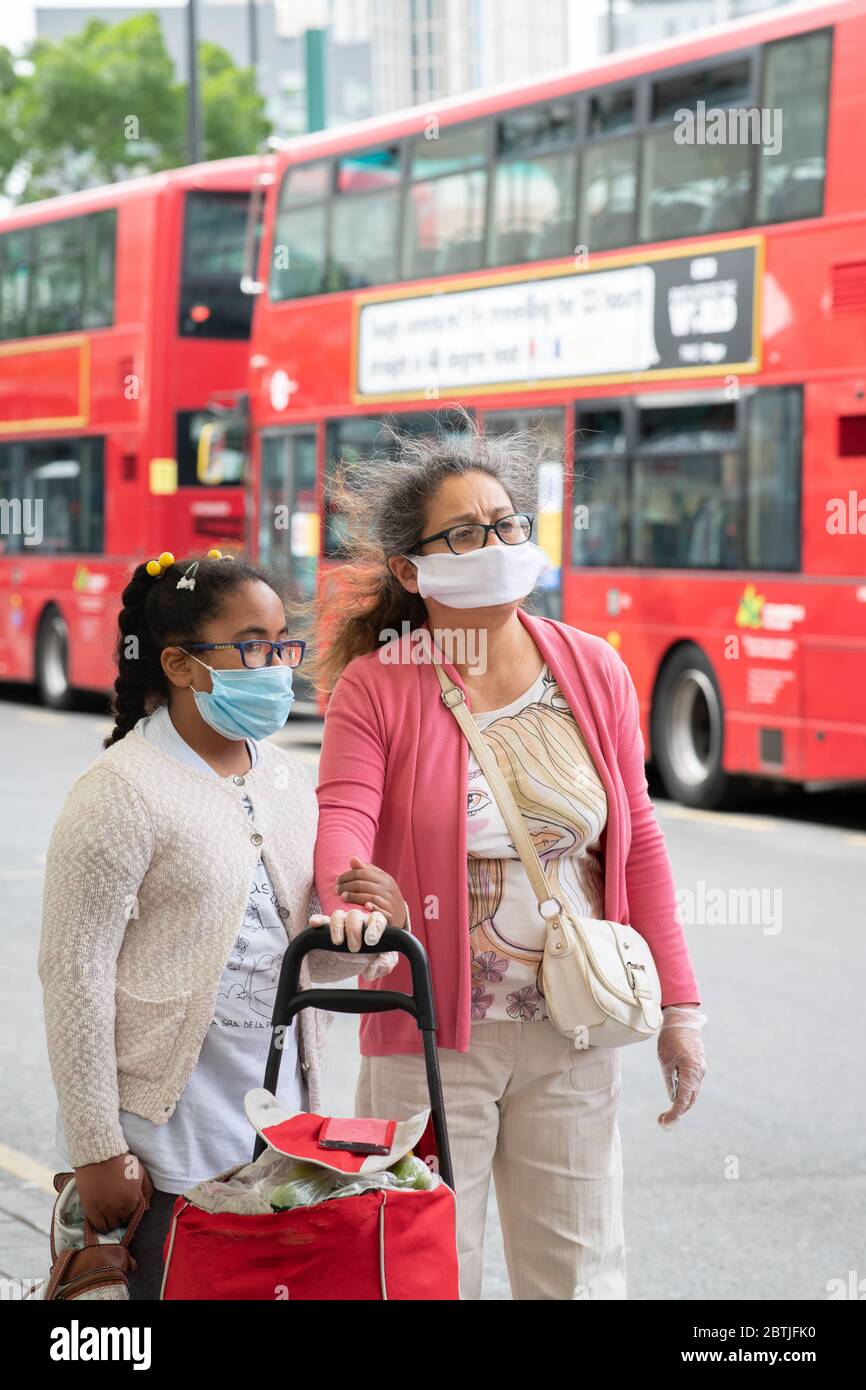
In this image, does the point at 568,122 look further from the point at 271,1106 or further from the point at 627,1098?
the point at 271,1106

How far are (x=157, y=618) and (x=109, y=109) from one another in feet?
109

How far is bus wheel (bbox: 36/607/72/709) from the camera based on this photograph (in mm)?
20672

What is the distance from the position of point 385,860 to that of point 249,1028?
357 millimetres

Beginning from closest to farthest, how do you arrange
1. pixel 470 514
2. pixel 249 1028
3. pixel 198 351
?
pixel 249 1028 < pixel 470 514 < pixel 198 351

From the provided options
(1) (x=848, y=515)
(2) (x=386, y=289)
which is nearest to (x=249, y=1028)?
(1) (x=848, y=515)

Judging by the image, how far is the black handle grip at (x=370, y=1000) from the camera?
2801 millimetres

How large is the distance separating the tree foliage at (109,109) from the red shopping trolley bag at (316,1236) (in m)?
33.4

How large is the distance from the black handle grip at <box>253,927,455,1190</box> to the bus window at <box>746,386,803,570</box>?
923 centimetres

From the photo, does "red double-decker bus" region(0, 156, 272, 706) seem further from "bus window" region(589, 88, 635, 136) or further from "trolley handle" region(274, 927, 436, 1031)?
"trolley handle" region(274, 927, 436, 1031)

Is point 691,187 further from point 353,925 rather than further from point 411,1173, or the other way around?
point 411,1173

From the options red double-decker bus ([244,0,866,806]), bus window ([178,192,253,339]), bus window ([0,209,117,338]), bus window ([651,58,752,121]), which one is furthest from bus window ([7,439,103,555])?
bus window ([651,58,752,121])

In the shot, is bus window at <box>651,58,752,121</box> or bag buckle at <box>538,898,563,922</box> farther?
bus window at <box>651,58,752,121</box>

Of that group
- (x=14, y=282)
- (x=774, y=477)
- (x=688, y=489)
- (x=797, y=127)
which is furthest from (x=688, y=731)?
(x=14, y=282)

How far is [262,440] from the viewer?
17.0m
